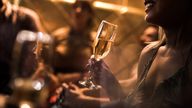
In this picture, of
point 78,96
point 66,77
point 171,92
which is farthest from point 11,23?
point 171,92

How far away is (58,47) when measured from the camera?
3648mm

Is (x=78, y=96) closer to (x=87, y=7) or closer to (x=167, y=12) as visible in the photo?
(x=167, y=12)

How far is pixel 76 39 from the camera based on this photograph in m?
3.75

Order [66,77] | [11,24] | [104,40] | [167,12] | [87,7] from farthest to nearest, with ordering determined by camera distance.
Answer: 1. [87,7]
2. [11,24]
3. [66,77]
4. [104,40]
5. [167,12]

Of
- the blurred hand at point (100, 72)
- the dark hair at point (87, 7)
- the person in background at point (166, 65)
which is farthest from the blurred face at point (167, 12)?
the dark hair at point (87, 7)

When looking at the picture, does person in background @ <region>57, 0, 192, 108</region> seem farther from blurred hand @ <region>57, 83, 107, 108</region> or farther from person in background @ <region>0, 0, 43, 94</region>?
person in background @ <region>0, 0, 43, 94</region>

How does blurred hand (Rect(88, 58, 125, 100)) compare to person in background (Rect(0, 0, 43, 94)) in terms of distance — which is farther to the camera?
person in background (Rect(0, 0, 43, 94))

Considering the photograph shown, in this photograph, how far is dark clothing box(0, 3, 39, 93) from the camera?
320 centimetres

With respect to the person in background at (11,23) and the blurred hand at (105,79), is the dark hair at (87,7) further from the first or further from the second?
the blurred hand at (105,79)

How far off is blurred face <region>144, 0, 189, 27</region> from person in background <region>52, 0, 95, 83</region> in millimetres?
1607

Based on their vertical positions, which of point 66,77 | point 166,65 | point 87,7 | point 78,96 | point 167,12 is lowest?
point 66,77

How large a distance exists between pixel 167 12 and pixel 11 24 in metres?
1.70

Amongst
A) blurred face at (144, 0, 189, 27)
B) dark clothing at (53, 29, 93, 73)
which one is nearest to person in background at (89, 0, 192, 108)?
blurred face at (144, 0, 189, 27)

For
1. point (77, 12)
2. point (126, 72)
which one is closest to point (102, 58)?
point (126, 72)
